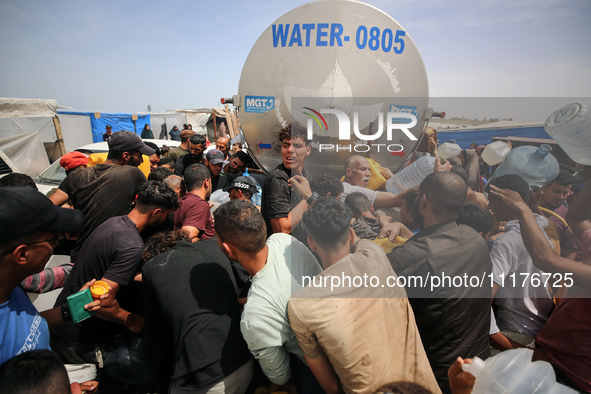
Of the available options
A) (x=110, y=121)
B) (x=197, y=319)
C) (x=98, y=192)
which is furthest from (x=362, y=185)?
(x=110, y=121)

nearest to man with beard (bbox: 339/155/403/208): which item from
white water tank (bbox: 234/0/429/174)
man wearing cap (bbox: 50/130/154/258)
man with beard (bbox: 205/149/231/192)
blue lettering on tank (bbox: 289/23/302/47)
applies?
white water tank (bbox: 234/0/429/174)

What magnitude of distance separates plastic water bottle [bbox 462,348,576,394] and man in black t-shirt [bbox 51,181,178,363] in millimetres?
2010

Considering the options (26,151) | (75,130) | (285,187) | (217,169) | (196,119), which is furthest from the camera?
(196,119)

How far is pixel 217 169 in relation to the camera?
13.8 ft

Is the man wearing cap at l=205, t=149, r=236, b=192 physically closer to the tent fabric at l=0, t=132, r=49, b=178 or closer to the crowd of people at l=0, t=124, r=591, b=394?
the crowd of people at l=0, t=124, r=591, b=394

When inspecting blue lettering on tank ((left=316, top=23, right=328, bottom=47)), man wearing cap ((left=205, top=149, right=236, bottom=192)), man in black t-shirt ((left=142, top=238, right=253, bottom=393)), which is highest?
blue lettering on tank ((left=316, top=23, right=328, bottom=47))

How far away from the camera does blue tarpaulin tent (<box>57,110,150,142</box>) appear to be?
43.8 ft

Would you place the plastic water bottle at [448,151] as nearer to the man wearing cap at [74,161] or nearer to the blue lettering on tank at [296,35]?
the blue lettering on tank at [296,35]

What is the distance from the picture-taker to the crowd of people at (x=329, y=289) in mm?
1289

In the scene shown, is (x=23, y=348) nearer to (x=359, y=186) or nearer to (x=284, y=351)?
(x=284, y=351)

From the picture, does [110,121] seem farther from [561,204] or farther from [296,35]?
[561,204]

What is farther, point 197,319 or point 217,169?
point 217,169

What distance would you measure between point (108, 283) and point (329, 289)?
1.48 m

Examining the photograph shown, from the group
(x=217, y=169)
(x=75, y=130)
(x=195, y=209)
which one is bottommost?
(x=195, y=209)
